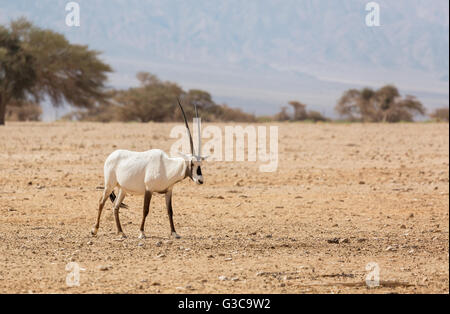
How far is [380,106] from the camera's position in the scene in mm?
48844

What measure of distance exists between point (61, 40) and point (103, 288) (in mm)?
30357

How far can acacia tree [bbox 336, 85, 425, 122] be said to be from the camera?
47406 mm

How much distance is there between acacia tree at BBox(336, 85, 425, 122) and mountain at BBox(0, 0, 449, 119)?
65.2 metres

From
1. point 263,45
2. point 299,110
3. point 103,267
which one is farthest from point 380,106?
point 263,45

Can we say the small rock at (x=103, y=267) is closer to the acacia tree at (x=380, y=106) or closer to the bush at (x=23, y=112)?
the bush at (x=23, y=112)

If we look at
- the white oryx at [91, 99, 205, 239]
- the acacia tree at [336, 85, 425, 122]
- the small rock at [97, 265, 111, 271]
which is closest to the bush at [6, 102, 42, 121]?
the acacia tree at [336, 85, 425, 122]

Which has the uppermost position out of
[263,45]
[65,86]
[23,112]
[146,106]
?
[263,45]

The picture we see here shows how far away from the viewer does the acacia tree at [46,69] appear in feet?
105

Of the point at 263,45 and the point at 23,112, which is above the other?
the point at 263,45

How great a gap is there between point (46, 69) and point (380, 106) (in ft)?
76.4

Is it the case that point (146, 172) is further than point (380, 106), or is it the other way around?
point (380, 106)

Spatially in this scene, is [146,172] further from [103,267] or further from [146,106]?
[146,106]

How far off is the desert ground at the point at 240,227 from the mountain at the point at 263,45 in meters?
102
